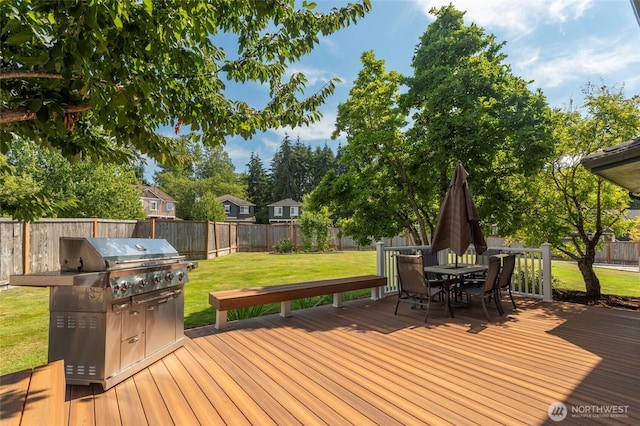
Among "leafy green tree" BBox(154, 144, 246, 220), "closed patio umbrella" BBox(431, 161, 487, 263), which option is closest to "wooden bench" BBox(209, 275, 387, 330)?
"closed patio umbrella" BBox(431, 161, 487, 263)

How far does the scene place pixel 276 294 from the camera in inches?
181

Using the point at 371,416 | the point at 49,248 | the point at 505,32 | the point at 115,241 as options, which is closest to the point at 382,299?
the point at 371,416

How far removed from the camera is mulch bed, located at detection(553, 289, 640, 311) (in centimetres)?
584

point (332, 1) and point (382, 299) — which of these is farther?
point (382, 299)

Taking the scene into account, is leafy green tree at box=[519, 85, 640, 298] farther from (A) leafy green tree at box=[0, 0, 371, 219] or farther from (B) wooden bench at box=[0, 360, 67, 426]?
(B) wooden bench at box=[0, 360, 67, 426]

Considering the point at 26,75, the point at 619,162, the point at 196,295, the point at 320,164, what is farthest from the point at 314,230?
the point at 320,164

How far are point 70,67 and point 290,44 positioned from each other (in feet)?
6.67

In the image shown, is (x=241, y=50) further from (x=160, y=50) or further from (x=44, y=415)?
(x=44, y=415)

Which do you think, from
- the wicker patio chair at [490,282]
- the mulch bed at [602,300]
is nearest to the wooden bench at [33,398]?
the wicker patio chair at [490,282]

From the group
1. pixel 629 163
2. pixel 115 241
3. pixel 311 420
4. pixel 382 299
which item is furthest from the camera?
pixel 382 299

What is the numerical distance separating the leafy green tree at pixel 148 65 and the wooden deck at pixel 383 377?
2095 mm

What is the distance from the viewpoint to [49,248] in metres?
7.95

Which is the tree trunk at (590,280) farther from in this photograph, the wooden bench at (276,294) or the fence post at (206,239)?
the fence post at (206,239)

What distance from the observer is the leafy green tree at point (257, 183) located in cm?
4406
